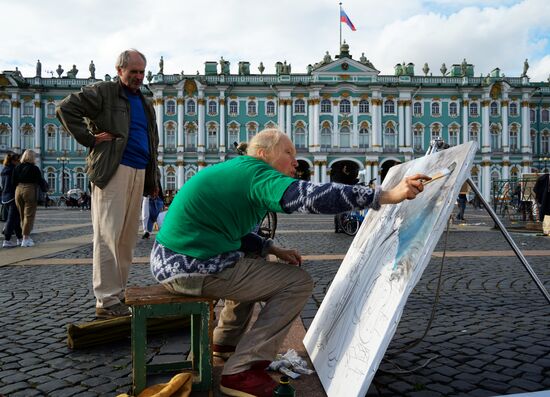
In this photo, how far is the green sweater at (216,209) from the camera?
6.79ft

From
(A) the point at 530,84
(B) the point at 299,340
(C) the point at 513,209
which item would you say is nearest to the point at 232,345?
(B) the point at 299,340

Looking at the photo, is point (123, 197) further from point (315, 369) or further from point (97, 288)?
point (315, 369)

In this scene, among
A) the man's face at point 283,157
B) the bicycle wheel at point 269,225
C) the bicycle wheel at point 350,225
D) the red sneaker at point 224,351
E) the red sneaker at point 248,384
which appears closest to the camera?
the red sneaker at point 248,384

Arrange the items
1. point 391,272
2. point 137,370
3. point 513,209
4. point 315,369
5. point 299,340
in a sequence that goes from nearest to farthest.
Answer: point 391,272
point 137,370
point 315,369
point 299,340
point 513,209

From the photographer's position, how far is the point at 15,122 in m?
41.5

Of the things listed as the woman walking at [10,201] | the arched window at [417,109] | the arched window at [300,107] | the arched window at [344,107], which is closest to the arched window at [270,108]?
the arched window at [300,107]

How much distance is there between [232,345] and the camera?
8.50 feet

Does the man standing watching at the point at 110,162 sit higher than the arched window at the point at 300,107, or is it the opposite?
the arched window at the point at 300,107

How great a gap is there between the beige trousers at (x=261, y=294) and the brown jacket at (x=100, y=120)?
52.8 inches

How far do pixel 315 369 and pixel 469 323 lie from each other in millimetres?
1492

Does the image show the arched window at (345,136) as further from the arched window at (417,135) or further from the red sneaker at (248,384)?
Result: the red sneaker at (248,384)

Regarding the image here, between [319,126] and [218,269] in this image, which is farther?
[319,126]

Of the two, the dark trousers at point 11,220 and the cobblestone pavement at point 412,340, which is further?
the dark trousers at point 11,220

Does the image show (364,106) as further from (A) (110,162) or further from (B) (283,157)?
(B) (283,157)
